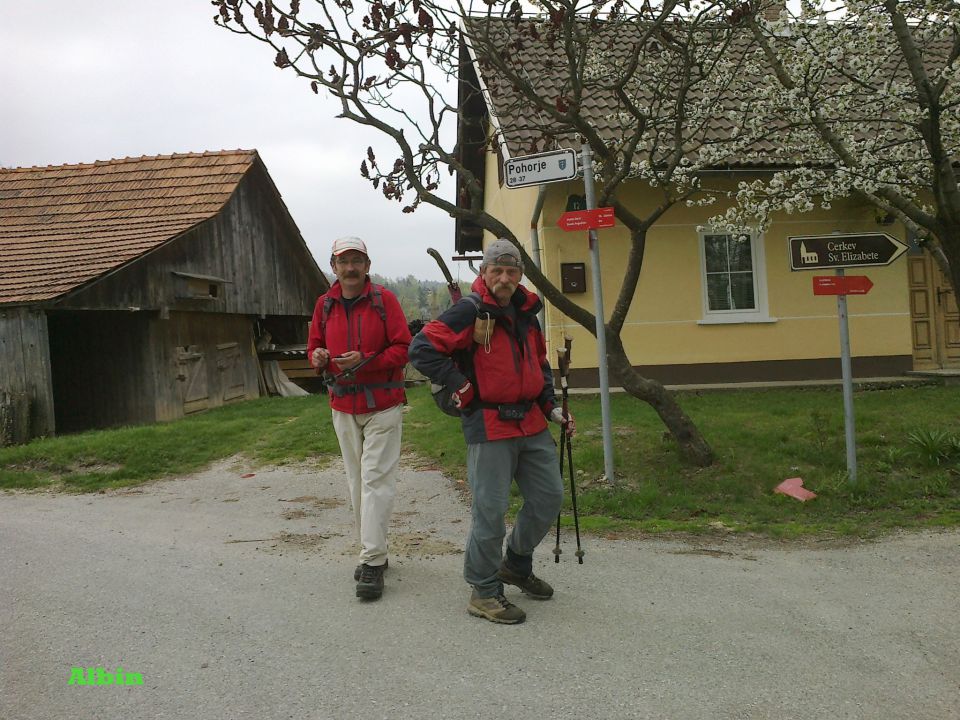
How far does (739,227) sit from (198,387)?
11096 mm

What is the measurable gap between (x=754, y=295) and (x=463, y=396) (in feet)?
30.9

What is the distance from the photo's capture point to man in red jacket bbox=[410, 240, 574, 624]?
12.9ft

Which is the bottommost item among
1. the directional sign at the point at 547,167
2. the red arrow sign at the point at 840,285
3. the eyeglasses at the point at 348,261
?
the red arrow sign at the point at 840,285

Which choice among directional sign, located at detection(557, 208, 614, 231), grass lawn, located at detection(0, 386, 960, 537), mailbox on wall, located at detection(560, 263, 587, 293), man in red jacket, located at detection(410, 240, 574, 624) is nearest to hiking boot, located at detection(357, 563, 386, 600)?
man in red jacket, located at detection(410, 240, 574, 624)

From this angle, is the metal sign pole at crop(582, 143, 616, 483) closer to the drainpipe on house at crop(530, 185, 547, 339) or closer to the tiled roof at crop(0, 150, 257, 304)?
the drainpipe on house at crop(530, 185, 547, 339)

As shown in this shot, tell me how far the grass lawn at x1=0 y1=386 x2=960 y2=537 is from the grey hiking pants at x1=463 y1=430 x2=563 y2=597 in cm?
183

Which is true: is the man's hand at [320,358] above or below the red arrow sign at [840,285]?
below

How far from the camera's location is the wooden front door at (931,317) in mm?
12484

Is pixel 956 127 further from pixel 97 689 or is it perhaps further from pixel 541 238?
pixel 97 689

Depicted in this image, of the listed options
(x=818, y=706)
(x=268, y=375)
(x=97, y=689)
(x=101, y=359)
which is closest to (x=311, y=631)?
(x=97, y=689)

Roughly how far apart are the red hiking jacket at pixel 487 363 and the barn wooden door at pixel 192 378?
12.6 meters

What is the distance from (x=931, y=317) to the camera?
1249 centimetres

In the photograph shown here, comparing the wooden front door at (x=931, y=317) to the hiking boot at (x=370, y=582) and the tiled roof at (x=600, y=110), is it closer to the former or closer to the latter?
the tiled roof at (x=600, y=110)

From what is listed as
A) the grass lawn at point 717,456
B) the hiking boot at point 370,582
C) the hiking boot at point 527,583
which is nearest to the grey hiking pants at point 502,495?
the hiking boot at point 527,583
